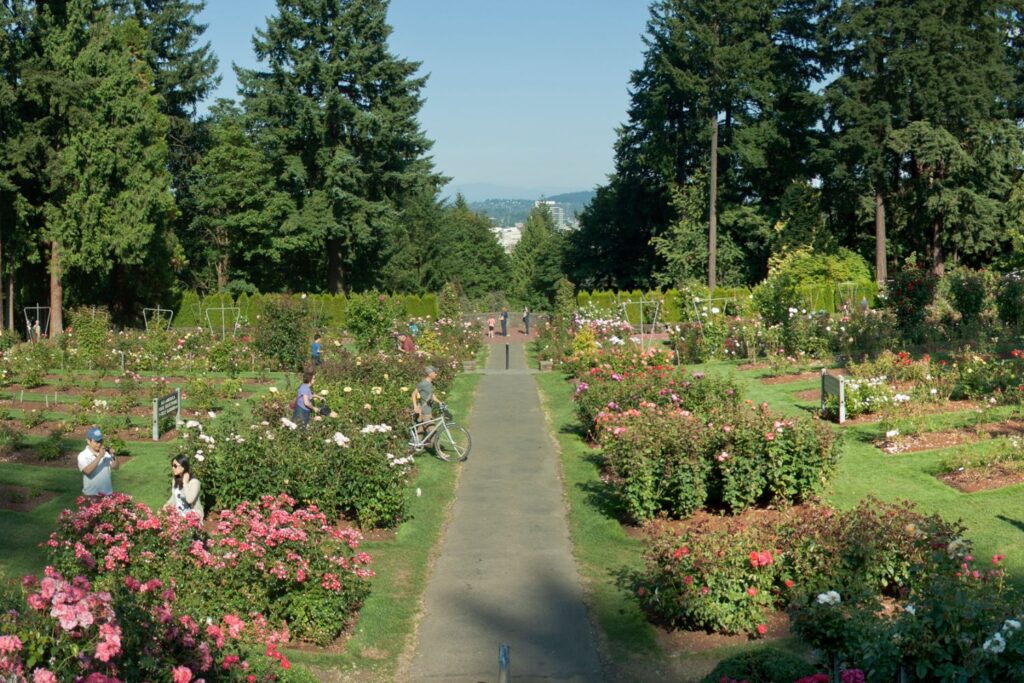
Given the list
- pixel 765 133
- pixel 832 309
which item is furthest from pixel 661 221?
pixel 832 309

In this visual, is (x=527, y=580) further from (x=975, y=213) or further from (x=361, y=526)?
(x=975, y=213)

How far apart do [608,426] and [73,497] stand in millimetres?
7016

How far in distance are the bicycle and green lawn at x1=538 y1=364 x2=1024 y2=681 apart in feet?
5.37

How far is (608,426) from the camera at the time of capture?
A: 44.4 feet

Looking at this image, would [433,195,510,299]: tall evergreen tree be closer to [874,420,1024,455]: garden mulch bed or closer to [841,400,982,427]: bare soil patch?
[841,400,982,427]: bare soil patch

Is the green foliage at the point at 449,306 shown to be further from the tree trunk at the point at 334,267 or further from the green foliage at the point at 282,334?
the tree trunk at the point at 334,267

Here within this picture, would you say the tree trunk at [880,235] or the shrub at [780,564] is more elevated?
the tree trunk at [880,235]

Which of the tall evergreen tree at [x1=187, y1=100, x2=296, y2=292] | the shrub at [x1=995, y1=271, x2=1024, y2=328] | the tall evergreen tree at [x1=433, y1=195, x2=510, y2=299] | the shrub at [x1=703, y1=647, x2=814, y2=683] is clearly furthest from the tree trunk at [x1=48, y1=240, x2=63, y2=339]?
the tall evergreen tree at [x1=433, y1=195, x2=510, y2=299]

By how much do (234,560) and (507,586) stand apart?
293 centimetres

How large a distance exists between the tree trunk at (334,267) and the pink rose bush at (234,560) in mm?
42172

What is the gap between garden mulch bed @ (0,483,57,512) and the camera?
1298 centimetres

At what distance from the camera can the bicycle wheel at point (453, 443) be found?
16.5 metres

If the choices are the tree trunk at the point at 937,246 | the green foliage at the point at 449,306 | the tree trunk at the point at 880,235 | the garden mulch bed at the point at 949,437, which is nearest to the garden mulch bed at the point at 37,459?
the garden mulch bed at the point at 949,437

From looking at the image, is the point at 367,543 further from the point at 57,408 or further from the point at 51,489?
the point at 57,408
